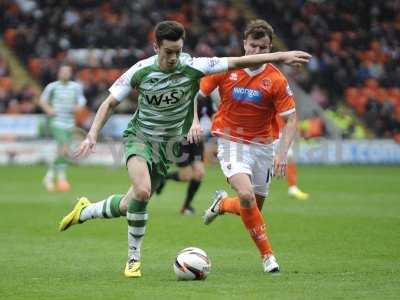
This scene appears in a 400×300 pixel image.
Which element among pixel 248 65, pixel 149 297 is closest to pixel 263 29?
pixel 248 65

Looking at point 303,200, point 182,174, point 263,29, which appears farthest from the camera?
point 303,200

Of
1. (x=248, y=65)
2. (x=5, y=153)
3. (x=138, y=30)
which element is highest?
(x=248, y=65)

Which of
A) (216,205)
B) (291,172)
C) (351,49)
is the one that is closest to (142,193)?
(216,205)

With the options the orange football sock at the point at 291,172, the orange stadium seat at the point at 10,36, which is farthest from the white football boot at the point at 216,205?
the orange stadium seat at the point at 10,36

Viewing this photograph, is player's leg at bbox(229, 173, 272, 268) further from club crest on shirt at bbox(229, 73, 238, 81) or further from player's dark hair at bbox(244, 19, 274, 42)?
player's dark hair at bbox(244, 19, 274, 42)

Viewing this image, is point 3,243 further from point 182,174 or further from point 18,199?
point 18,199

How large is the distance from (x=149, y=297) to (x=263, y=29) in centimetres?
311

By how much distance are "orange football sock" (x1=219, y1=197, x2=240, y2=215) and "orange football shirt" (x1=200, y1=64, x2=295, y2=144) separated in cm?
90

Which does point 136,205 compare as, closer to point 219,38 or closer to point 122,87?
point 122,87

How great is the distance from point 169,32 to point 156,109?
2.59 feet

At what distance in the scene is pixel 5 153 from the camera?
29.1m

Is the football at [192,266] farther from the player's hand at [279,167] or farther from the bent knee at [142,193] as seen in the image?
the player's hand at [279,167]

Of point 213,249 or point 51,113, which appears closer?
point 213,249

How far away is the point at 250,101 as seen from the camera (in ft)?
31.2
